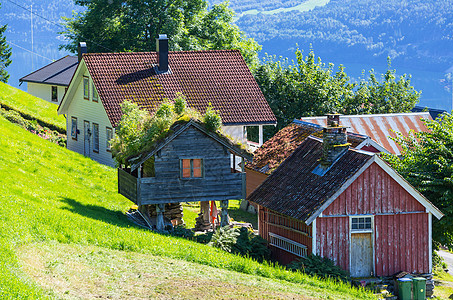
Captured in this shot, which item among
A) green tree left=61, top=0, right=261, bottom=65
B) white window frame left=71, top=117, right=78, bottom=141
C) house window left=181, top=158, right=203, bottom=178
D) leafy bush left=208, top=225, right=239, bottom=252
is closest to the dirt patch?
leafy bush left=208, top=225, right=239, bottom=252

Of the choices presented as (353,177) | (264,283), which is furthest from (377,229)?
(264,283)

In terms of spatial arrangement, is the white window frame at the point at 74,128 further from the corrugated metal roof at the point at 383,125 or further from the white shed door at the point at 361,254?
the white shed door at the point at 361,254

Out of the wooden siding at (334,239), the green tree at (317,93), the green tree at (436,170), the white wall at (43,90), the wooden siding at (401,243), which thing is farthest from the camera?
the white wall at (43,90)

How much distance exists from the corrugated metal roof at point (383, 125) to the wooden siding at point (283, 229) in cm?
1145

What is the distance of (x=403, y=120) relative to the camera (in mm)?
→ 41281

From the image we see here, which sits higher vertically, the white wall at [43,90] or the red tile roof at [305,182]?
the white wall at [43,90]

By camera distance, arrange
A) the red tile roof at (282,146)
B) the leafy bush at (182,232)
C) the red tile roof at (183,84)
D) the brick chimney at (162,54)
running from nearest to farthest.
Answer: the leafy bush at (182,232) → the red tile roof at (282,146) → the red tile roof at (183,84) → the brick chimney at (162,54)

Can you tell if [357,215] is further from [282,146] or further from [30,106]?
[30,106]

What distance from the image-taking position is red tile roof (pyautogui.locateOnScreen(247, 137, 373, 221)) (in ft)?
87.6

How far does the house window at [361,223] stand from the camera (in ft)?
88.7

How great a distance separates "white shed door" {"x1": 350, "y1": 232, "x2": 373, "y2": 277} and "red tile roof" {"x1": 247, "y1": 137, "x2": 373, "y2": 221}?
2044 mm

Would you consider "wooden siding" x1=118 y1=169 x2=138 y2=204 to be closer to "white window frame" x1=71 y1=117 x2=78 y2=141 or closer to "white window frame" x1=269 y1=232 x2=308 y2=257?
"white window frame" x1=269 y1=232 x2=308 y2=257

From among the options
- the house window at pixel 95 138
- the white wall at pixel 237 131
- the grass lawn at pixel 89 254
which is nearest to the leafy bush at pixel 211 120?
the grass lawn at pixel 89 254

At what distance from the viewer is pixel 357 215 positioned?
2689 centimetres
